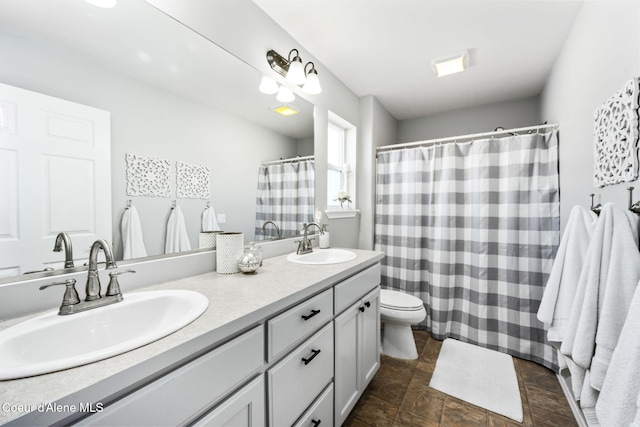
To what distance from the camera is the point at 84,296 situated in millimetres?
840

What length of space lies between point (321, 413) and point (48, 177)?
4.43 feet

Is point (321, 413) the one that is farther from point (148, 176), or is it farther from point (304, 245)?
point (148, 176)

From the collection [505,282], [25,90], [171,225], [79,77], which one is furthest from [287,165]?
[505,282]

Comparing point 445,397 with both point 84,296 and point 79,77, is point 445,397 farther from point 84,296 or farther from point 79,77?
point 79,77

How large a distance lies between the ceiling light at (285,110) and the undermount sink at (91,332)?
1.22 metres

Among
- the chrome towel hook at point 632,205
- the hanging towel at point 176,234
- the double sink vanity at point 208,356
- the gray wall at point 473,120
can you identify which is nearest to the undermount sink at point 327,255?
the double sink vanity at point 208,356

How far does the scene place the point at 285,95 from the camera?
170 centimetres

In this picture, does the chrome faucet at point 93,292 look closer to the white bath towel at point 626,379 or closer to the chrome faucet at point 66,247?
the chrome faucet at point 66,247

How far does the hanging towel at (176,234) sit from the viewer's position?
3.62 feet

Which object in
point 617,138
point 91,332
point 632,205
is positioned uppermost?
point 617,138

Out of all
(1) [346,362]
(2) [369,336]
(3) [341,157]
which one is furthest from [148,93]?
(3) [341,157]

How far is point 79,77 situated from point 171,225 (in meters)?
0.59

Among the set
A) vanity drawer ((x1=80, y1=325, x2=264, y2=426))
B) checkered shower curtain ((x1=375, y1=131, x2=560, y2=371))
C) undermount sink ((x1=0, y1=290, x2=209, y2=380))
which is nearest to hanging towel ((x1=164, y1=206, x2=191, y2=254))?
undermount sink ((x1=0, y1=290, x2=209, y2=380))

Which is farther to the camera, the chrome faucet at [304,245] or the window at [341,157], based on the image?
the window at [341,157]
